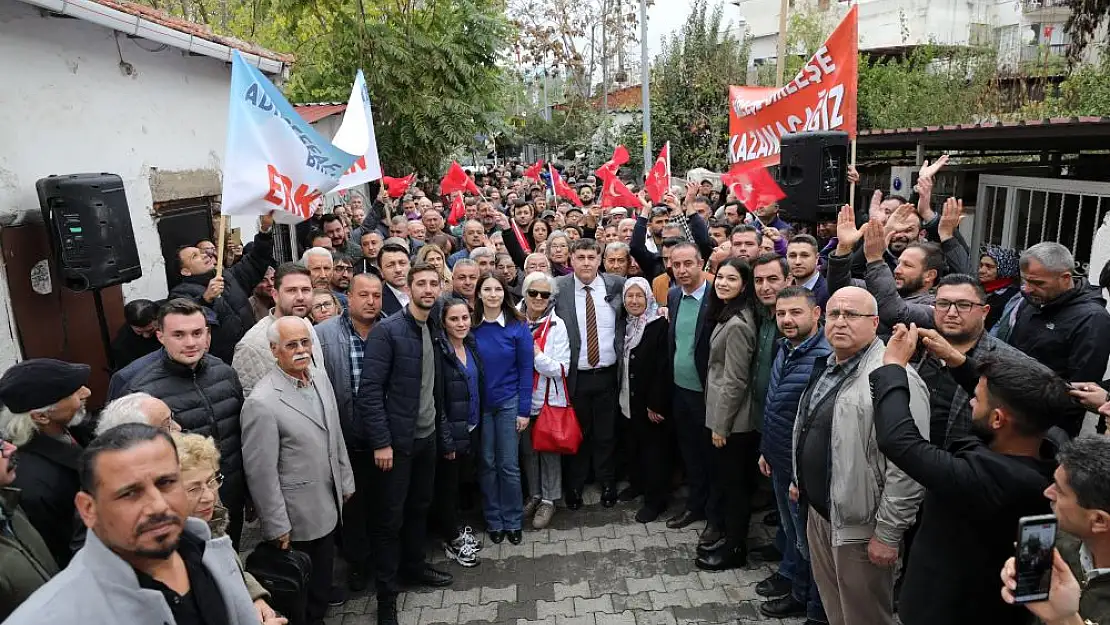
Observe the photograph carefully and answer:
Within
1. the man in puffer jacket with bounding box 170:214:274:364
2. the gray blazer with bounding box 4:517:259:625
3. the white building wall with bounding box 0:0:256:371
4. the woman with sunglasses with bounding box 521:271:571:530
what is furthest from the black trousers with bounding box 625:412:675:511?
the white building wall with bounding box 0:0:256:371

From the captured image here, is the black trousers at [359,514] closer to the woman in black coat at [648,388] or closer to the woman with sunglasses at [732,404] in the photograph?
the woman in black coat at [648,388]

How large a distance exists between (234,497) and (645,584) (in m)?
2.71

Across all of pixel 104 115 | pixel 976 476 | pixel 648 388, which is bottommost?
pixel 648 388

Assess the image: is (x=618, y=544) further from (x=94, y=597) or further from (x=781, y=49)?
(x=781, y=49)

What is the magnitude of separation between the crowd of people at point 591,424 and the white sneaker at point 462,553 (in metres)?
0.02

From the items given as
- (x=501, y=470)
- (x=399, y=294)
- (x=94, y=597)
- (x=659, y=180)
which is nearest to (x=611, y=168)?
(x=659, y=180)

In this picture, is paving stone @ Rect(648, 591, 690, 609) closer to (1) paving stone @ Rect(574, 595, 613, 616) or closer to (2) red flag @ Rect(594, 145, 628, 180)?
(1) paving stone @ Rect(574, 595, 613, 616)

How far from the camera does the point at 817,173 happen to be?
5.20m

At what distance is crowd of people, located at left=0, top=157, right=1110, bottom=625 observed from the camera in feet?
7.47

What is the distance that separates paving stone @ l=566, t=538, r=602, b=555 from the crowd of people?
A: 0.38m

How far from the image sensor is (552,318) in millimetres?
5621

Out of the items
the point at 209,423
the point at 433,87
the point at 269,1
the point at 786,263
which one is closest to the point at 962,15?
the point at 433,87

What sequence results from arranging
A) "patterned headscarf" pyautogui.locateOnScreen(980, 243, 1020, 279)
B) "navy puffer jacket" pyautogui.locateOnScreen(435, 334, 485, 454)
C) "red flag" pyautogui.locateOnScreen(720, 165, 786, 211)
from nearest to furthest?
"navy puffer jacket" pyautogui.locateOnScreen(435, 334, 485, 454) → "patterned headscarf" pyautogui.locateOnScreen(980, 243, 1020, 279) → "red flag" pyautogui.locateOnScreen(720, 165, 786, 211)

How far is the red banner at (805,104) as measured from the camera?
5562 millimetres
